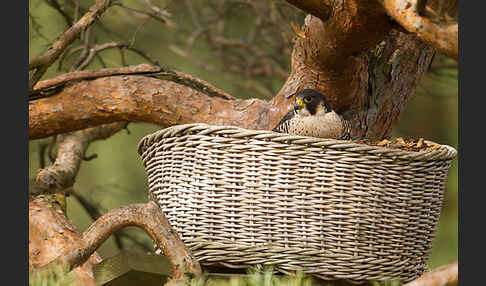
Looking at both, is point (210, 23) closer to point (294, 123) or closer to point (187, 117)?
point (187, 117)

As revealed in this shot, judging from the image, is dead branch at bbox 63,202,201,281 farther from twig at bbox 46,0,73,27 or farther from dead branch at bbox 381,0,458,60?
twig at bbox 46,0,73,27

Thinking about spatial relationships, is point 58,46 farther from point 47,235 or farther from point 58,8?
point 47,235

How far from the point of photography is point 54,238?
6.73ft

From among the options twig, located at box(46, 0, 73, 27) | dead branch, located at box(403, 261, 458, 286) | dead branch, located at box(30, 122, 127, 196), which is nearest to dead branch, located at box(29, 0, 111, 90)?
dead branch, located at box(30, 122, 127, 196)

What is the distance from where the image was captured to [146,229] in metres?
1.52

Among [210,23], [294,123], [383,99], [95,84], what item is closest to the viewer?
[294,123]

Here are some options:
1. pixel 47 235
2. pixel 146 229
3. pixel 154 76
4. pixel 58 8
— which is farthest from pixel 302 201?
pixel 58 8

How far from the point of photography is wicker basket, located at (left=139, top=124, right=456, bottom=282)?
1564mm

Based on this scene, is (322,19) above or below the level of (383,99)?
above

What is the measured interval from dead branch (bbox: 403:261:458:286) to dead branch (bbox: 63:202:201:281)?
0.60 meters

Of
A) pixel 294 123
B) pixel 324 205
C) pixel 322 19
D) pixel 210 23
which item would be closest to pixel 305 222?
pixel 324 205

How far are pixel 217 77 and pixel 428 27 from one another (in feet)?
12.9

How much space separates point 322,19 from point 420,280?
3.15 feet

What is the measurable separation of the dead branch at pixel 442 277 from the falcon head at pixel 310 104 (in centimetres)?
79
